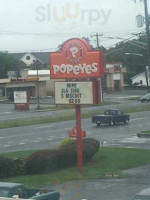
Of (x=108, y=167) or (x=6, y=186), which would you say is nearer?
(x=6, y=186)

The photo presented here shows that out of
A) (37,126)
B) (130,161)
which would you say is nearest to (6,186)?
(130,161)

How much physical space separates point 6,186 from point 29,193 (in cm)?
72

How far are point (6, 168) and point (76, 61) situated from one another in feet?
18.0

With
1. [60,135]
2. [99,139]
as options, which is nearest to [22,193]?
[99,139]

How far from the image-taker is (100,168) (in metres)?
24.6

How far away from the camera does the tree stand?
111750 millimetres

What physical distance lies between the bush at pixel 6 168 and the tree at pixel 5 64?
88.0 m

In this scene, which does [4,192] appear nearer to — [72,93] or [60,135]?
[72,93]

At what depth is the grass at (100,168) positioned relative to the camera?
22172 millimetres

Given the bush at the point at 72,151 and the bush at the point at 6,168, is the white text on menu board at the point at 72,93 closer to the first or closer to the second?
the bush at the point at 72,151

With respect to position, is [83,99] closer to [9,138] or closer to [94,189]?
[94,189]

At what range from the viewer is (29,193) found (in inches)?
611

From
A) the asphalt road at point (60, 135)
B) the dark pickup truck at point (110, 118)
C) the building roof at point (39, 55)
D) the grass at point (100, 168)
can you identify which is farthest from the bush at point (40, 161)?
the building roof at point (39, 55)

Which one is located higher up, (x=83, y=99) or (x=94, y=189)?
(x=83, y=99)
